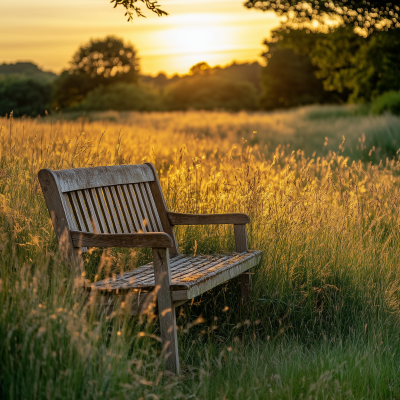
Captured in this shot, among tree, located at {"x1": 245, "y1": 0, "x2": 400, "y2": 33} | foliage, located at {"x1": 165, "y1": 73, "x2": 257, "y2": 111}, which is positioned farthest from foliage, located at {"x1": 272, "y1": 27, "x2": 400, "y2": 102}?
foliage, located at {"x1": 165, "y1": 73, "x2": 257, "y2": 111}

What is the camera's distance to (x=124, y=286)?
9.14 feet

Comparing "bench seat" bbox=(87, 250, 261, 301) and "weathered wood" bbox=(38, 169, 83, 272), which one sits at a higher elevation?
"weathered wood" bbox=(38, 169, 83, 272)

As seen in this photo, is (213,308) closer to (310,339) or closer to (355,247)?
(310,339)

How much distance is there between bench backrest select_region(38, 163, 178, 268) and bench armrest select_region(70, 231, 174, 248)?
0.30ft

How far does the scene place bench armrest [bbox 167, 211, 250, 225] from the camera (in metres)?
3.85

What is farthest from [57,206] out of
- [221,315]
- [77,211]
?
[221,315]

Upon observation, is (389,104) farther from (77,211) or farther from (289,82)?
(289,82)

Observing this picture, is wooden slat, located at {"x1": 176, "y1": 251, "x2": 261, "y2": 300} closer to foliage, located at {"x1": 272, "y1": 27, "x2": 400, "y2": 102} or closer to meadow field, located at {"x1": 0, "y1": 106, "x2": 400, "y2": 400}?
meadow field, located at {"x1": 0, "y1": 106, "x2": 400, "y2": 400}

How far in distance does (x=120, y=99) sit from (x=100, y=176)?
169 feet

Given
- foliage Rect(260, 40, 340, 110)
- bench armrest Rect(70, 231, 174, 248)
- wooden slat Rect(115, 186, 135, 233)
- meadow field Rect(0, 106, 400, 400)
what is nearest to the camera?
meadow field Rect(0, 106, 400, 400)

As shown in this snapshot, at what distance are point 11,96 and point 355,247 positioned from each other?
58.9 m

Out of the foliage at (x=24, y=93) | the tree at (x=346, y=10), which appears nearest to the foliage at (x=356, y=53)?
the tree at (x=346, y=10)

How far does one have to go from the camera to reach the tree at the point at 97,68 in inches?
2367

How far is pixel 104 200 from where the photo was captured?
141 inches
